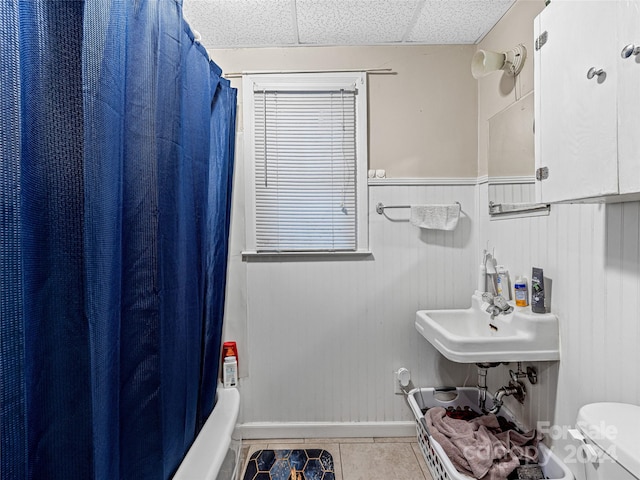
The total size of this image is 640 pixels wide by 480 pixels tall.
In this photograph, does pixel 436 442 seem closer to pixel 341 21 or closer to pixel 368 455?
pixel 368 455

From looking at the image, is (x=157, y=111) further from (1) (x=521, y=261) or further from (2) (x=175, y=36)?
(1) (x=521, y=261)

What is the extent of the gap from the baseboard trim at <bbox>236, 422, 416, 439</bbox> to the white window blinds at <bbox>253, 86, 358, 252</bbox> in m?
1.05

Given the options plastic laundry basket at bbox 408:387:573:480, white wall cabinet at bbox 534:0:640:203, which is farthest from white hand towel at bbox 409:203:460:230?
plastic laundry basket at bbox 408:387:573:480

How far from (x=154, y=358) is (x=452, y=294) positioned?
5.71 ft

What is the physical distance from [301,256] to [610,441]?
5.22 ft

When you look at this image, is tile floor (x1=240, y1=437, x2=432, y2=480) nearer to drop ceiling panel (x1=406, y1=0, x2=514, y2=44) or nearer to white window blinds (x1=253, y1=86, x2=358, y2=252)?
white window blinds (x1=253, y1=86, x2=358, y2=252)

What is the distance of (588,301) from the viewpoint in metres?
1.32

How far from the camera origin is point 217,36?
2041mm

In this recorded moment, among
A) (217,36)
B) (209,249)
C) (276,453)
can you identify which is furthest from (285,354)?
(217,36)

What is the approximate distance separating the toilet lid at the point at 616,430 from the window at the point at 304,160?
1.40 m

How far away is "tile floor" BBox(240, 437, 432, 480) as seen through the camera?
1856 mm

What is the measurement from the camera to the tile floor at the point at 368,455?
186cm

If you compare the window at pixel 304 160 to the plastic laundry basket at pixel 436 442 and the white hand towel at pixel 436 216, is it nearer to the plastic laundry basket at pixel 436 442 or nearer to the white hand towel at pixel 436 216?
the white hand towel at pixel 436 216

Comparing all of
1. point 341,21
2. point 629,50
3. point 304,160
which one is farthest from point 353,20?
point 629,50
